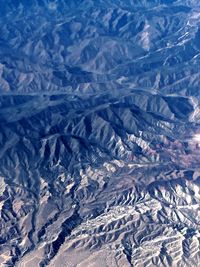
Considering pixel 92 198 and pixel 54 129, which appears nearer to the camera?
pixel 92 198

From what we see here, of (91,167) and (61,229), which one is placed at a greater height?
(91,167)

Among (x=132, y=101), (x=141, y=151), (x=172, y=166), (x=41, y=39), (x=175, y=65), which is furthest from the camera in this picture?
(x=41, y=39)

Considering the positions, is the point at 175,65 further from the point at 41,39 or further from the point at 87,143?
the point at 87,143

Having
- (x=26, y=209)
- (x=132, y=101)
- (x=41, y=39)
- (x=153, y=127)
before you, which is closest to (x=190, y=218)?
(x=26, y=209)

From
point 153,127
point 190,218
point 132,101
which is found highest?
point 132,101

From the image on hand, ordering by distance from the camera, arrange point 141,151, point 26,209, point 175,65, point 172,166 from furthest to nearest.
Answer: point 175,65 < point 141,151 < point 172,166 < point 26,209

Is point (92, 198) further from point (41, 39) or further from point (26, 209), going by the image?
point (41, 39)

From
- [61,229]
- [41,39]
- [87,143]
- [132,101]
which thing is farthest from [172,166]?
[41,39]
